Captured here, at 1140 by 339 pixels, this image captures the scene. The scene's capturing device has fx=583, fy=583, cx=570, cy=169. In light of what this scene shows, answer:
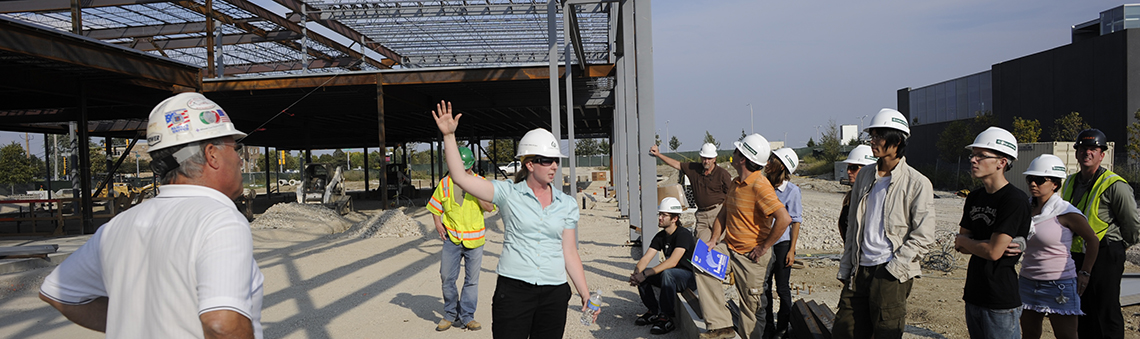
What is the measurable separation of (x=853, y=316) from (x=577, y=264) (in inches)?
66.6

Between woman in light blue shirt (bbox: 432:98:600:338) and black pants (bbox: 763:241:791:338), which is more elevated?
woman in light blue shirt (bbox: 432:98:600:338)

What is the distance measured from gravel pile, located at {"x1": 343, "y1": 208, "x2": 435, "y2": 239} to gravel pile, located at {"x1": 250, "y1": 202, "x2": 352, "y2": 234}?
5.93ft

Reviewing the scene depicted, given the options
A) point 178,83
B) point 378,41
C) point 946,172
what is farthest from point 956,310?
point 946,172

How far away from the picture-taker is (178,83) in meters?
14.1

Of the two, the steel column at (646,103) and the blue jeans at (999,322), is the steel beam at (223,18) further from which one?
the blue jeans at (999,322)

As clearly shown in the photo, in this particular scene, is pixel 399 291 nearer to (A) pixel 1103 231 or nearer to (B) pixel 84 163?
(A) pixel 1103 231

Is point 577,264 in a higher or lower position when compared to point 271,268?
higher

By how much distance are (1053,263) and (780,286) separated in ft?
6.22

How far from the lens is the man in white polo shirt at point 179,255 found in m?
1.53

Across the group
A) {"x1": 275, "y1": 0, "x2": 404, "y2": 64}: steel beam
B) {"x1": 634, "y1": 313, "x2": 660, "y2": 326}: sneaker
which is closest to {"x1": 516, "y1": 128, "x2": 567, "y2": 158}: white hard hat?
{"x1": 634, "y1": 313, "x2": 660, "y2": 326}: sneaker

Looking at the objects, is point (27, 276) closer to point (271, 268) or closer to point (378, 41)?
point (271, 268)

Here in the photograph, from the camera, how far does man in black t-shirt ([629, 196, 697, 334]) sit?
204 inches

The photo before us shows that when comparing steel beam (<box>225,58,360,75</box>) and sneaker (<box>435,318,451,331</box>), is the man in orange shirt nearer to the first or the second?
sneaker (<box>435,318,451,331</box>)

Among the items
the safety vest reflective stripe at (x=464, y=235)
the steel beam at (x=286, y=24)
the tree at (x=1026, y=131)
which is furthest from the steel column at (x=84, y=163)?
the tree at (x=1026, y=131)
